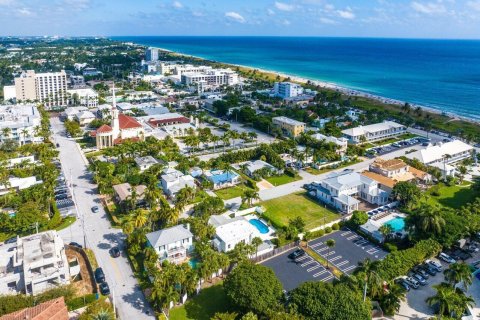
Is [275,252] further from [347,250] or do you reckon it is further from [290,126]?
[290,126]

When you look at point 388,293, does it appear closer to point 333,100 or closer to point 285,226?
point 285,226

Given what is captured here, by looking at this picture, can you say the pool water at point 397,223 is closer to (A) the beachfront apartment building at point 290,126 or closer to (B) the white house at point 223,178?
(B) the white house at point 223,178

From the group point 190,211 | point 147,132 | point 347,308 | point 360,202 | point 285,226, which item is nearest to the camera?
point 347,308

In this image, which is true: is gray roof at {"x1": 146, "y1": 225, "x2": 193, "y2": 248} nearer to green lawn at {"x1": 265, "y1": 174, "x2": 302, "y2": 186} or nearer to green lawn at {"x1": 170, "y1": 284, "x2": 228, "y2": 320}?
green lawn at {"x1": 170, "y1": 284, "x2": 228, "y2": 320}

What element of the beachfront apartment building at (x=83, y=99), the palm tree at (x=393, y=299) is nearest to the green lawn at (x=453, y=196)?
the palm tree at (x=393, y=299)

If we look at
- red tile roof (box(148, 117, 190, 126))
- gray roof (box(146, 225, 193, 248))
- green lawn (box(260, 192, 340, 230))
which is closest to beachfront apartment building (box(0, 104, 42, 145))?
red tile roof (box(148, 117, 190, 126))

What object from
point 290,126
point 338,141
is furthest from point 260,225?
point 290,126

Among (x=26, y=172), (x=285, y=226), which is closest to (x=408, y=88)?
(x=285, y=226)

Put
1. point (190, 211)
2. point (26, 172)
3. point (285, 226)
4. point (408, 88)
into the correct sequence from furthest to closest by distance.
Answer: point (408, 88) → point (26, 172) → point (190, 211) → point (285, 226)
